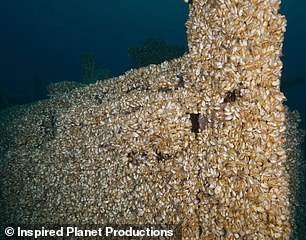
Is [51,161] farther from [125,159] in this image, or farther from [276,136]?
[276,136]

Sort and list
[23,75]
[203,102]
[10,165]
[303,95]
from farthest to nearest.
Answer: [23,75]
[303,95]
[10,165]
[203,102]

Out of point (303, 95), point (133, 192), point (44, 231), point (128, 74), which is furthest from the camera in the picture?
point (303, 95)

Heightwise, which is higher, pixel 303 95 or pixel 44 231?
pixel 303 95

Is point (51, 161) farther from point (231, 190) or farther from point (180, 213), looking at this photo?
point (231, 190)

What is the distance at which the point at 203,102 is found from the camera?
4930mm

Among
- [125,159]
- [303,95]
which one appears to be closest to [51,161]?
[125,159]

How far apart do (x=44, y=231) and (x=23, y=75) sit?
166m

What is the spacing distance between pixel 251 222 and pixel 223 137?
5.20 feet

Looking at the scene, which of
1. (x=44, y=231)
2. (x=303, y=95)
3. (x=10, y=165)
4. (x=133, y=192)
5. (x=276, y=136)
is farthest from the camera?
(x=303, y=95)

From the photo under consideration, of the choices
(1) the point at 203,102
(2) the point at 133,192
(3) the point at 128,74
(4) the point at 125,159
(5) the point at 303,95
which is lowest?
(2) the point at 133,192

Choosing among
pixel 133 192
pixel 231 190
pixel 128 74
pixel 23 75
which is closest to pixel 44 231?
pixel 133 192

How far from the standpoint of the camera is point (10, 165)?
352 inches

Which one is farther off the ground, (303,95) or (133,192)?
(303,95)

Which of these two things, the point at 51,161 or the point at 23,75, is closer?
the point at 51,161
